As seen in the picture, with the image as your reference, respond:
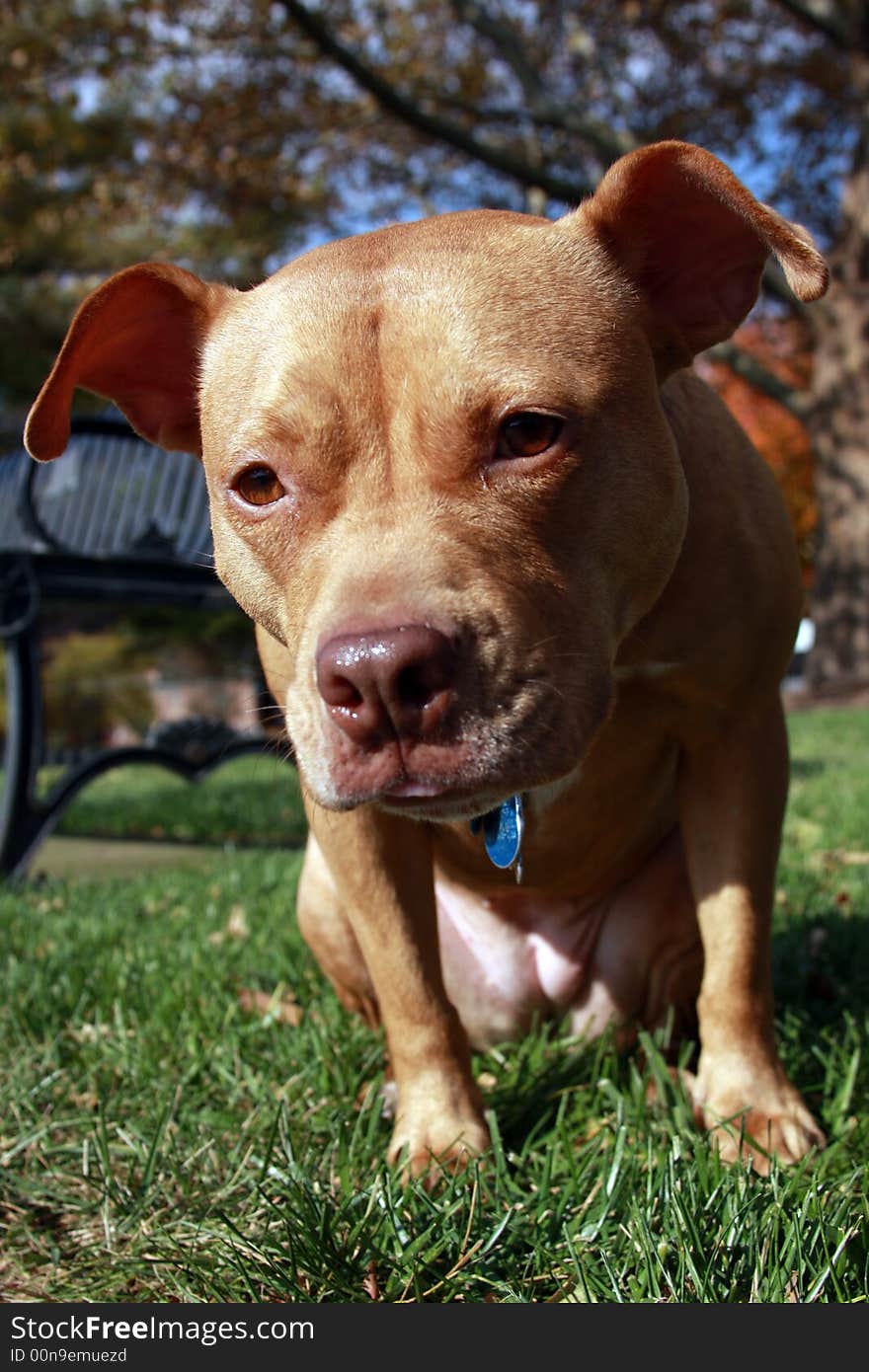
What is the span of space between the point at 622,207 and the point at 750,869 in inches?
50.3

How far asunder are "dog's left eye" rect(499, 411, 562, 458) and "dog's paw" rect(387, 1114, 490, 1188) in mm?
1222

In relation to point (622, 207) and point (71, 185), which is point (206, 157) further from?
point (622, 207)

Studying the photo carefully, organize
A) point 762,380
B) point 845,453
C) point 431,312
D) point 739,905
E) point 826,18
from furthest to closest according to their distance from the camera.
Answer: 1. point 762,380
2. point 845,453
3. point 826,18
4. point 739,905
5. point 431,312

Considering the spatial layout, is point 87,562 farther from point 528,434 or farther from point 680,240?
point 528,434

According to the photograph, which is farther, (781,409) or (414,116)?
(781,409)

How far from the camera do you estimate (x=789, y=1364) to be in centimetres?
147

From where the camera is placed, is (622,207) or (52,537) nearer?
(622,207)

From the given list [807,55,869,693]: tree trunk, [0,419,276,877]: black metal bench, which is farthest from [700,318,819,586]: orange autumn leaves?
[0,419,276,877]: black metal bench

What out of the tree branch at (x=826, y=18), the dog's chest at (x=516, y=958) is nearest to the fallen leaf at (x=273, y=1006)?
the dog's chest at (x=516, y=958)

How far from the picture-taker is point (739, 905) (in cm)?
232

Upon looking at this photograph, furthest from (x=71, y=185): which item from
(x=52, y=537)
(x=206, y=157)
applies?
(x=52, y=537)

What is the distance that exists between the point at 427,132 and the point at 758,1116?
37.9 ft

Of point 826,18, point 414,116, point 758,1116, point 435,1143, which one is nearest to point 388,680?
point 435,1143

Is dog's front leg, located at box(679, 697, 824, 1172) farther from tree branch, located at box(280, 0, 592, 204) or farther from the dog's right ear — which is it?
tree branch, located at box(280, 0, 592, 204)
